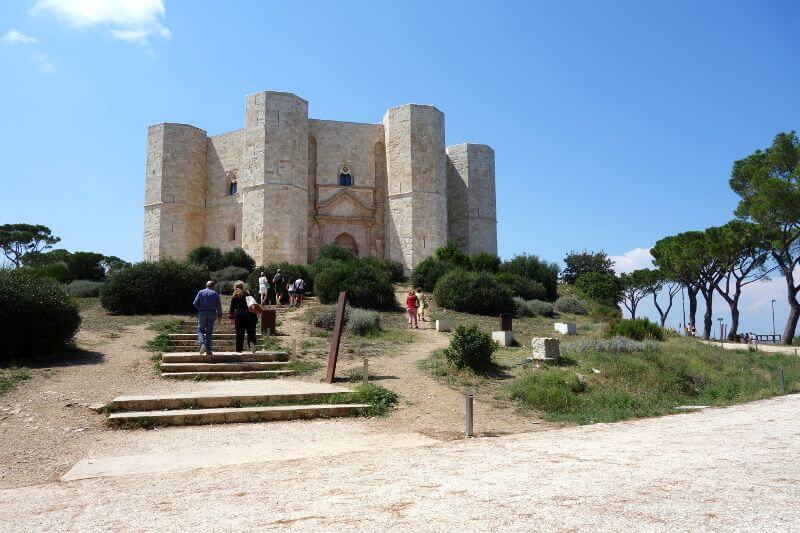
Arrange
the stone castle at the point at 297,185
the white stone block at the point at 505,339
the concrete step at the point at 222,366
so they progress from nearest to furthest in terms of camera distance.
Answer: the concrete step at the point at 222,366
the white stone block at the point at 505,339
the stone castle at the point at 297,185

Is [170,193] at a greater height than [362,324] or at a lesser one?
greater

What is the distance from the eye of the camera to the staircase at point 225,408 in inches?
266

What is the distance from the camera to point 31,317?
31.7 feet

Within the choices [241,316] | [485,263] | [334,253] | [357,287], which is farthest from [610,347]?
[334,253]

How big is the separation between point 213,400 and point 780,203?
24947 millimetres

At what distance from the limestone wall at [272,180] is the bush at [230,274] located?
3.21 m

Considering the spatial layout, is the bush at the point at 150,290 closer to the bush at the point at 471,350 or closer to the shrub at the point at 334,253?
the bush at the point at 471,350

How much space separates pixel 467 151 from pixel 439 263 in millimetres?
13167

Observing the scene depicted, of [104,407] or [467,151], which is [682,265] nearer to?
[467,151]

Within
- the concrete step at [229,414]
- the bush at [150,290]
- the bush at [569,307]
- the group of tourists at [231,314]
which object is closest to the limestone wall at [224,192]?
the bush at [150,290]

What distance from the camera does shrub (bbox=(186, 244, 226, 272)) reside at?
27.3m

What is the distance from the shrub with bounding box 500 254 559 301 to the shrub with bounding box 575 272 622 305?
3.02 m

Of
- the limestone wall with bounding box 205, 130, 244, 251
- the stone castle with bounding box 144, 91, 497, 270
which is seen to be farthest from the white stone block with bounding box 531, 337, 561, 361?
the limestone wall with bounding box 205, 130, 244, 251

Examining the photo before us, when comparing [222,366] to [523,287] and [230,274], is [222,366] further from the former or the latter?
[523,287]
